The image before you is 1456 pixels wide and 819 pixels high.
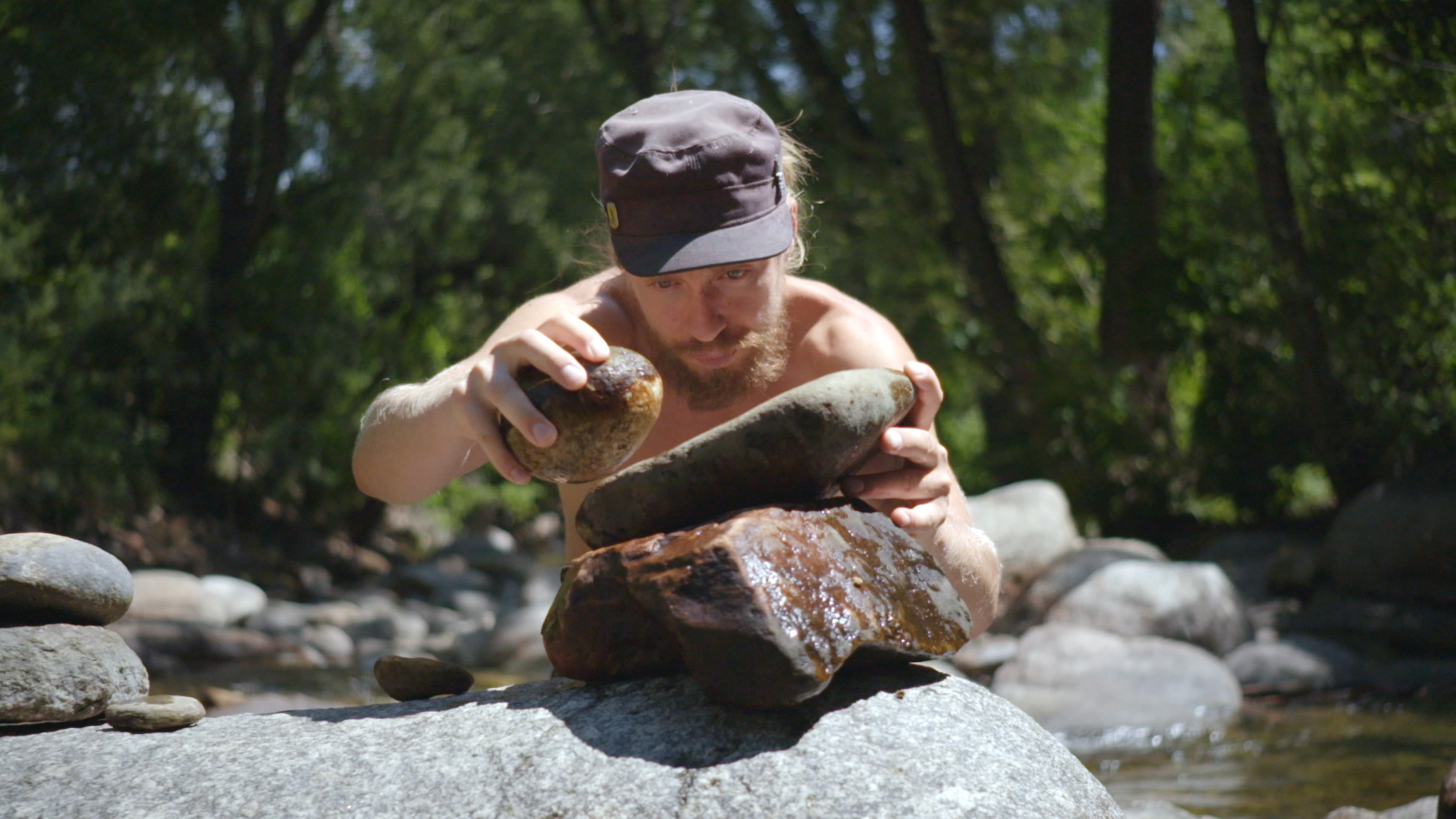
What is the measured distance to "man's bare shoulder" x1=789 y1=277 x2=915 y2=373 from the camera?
11.7 feet

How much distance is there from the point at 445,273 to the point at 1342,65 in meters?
9.50

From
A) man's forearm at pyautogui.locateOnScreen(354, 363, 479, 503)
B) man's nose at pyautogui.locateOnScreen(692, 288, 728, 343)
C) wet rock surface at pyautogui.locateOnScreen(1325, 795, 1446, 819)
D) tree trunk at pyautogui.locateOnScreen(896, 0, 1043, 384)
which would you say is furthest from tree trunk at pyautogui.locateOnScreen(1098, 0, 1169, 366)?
man's forearm at pyautogui.locateOnScreen(354, 363, 479, 503)

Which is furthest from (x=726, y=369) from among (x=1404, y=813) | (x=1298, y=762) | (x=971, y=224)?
(x=971, y=224)

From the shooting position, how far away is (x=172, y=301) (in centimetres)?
1136

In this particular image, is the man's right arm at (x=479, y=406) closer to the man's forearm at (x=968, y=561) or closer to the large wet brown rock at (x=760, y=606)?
the large wet brown rock at (x=760, y=606)

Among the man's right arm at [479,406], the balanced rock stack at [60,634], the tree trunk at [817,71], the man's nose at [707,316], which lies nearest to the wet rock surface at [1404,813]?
the man's nose at [707,316]

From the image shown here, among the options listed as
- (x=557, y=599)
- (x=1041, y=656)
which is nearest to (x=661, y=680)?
(x=557, y=599)

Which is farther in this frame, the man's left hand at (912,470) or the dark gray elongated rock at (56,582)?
the dark gray elongated rock at (56,582)

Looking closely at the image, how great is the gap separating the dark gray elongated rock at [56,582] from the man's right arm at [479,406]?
626 millimetres

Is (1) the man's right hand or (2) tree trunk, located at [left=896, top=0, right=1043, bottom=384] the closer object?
(1) the man's right hand

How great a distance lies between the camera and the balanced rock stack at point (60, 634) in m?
2.86

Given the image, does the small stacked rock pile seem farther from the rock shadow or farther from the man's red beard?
the man's red beard

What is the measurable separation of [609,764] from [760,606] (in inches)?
17.1

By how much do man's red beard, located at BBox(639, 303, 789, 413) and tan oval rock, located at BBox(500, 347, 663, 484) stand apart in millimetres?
714
